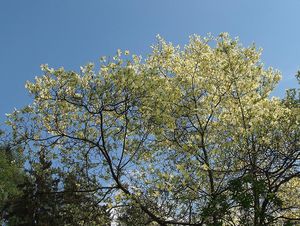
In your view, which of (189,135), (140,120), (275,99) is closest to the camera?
(140,120)

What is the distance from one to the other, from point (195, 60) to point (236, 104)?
340 cm

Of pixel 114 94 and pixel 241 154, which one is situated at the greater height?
pixel 114 94

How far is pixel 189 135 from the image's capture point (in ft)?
60.7

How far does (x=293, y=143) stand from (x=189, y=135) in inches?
179

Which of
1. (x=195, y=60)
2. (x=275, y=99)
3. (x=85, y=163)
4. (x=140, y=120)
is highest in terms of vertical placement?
(x=195, y=60)

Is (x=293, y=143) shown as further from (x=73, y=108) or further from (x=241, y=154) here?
(x=73, y=108)

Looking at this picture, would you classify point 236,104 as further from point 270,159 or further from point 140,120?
point 140,120

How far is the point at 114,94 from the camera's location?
50.3ft

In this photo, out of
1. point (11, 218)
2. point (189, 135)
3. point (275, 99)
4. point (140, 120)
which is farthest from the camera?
point (11, 218)

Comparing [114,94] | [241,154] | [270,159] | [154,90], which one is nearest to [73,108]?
[114,94]

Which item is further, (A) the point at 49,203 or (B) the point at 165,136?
(A) the point at 49,203

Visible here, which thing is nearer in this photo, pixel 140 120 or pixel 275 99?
pixel 140 120

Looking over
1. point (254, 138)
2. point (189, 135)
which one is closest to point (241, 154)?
point (254, 138)

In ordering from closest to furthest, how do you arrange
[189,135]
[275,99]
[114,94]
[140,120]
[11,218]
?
[114,94], [140,120], [189,135], [275,99], [11,218]
